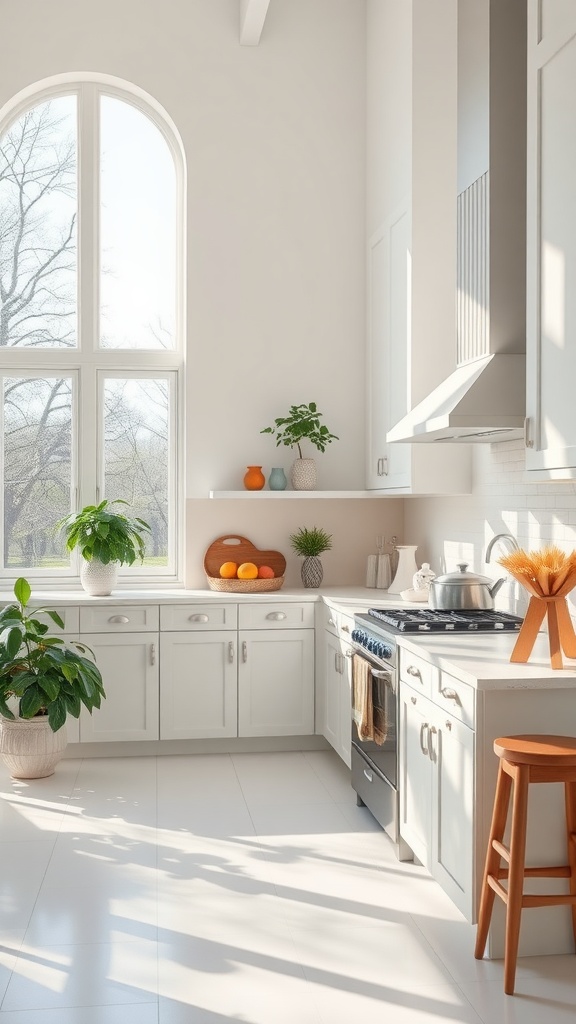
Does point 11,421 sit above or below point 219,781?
above

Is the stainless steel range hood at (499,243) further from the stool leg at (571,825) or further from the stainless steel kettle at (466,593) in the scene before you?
the stool leg at (571,825)

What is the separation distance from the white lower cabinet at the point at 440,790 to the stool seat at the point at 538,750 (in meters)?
0.17

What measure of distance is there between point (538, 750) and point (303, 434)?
303 centimetres

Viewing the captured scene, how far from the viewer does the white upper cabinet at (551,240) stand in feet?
9.52

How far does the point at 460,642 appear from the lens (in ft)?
11.1

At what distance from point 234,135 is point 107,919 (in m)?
4.19

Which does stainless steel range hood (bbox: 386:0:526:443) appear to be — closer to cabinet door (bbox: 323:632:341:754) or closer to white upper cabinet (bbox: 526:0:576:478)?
white upper cabinet (bbox: 526:0:576:478)

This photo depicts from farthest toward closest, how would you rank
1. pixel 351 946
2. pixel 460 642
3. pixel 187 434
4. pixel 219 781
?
pixel 187 434 → pixel 219 781 → pixel 460 642 → pixel 351 946

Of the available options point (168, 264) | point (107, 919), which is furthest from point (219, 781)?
point (168, 264)

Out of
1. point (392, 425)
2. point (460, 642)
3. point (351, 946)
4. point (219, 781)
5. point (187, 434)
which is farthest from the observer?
point (187, 434)

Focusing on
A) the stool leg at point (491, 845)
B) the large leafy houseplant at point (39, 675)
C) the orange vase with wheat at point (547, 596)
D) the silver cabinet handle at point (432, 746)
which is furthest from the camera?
the large leafy houseplant at point (39, 675)

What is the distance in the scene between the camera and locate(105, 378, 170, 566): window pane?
5574 mm

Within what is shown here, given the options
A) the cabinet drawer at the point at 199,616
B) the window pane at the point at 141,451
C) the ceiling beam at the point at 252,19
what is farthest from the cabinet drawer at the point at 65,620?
the ceiling beam at the point at 252,19

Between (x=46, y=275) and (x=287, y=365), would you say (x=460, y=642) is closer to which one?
(x=287, y=365)
